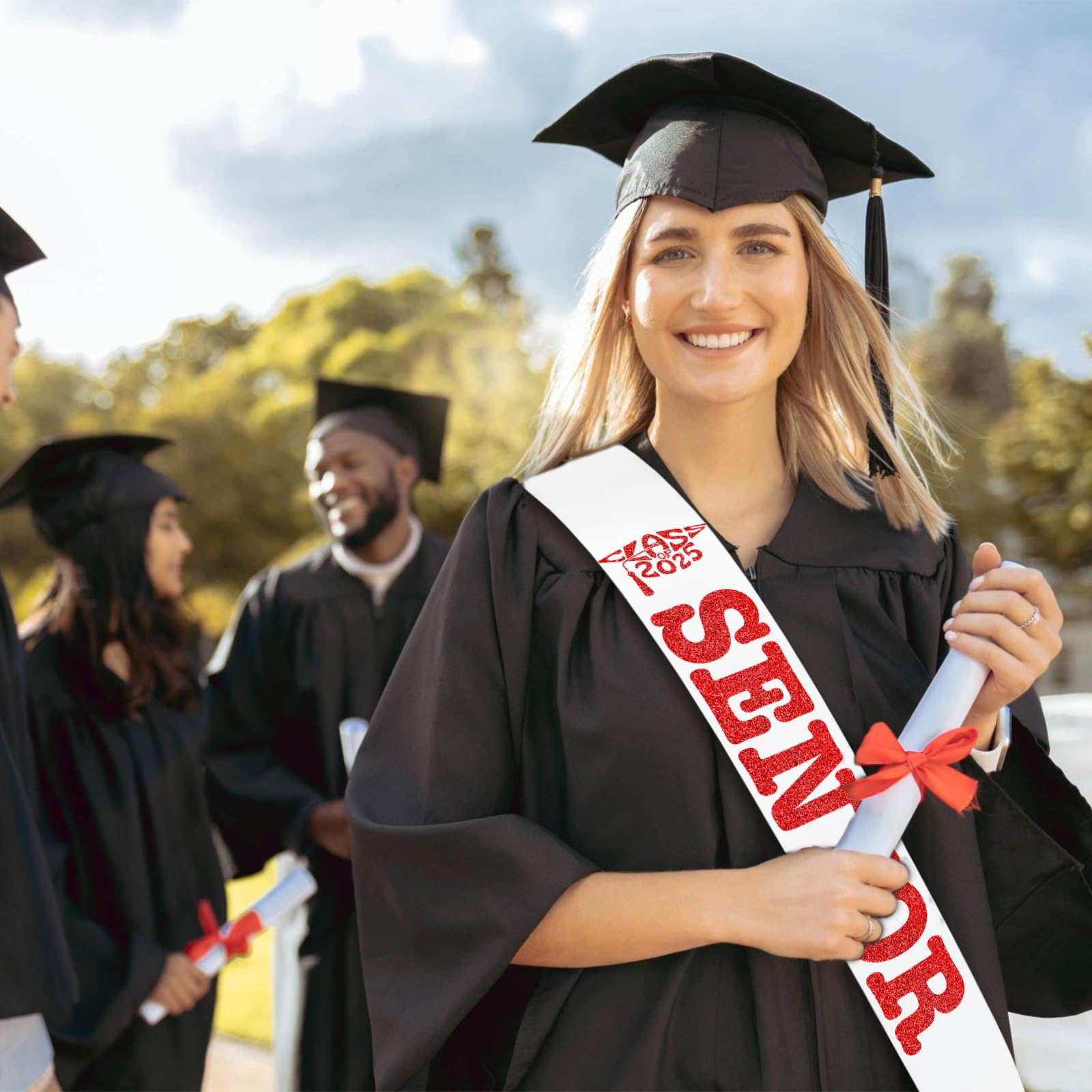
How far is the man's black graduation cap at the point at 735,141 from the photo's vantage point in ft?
6.51

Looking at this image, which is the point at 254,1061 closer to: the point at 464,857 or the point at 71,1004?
the point at 71,1004

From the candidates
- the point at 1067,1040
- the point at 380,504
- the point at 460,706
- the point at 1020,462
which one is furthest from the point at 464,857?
the point at 1020,462

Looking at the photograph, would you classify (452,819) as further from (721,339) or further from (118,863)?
(118,863)

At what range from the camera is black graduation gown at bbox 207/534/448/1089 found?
422 cm

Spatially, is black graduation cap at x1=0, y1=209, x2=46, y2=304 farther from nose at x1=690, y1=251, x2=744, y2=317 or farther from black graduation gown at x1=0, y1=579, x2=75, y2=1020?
nose at x1=690, y1=251, x2=744, y2=317

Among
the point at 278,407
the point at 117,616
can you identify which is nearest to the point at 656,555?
the point at 117,616

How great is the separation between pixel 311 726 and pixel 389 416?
1.37m

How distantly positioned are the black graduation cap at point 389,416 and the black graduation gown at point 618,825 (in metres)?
3.07

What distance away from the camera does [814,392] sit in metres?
2.27

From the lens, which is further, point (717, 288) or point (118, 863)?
point (118, 863)

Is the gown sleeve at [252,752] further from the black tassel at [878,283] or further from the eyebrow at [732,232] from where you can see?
the eyebrow at [732,232]

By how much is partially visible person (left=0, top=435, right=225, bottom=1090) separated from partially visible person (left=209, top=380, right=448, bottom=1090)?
201 mm

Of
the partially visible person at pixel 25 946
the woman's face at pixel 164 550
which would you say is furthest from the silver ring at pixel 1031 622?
the woman's face at pixel 164 550

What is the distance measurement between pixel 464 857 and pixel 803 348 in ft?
3.63
